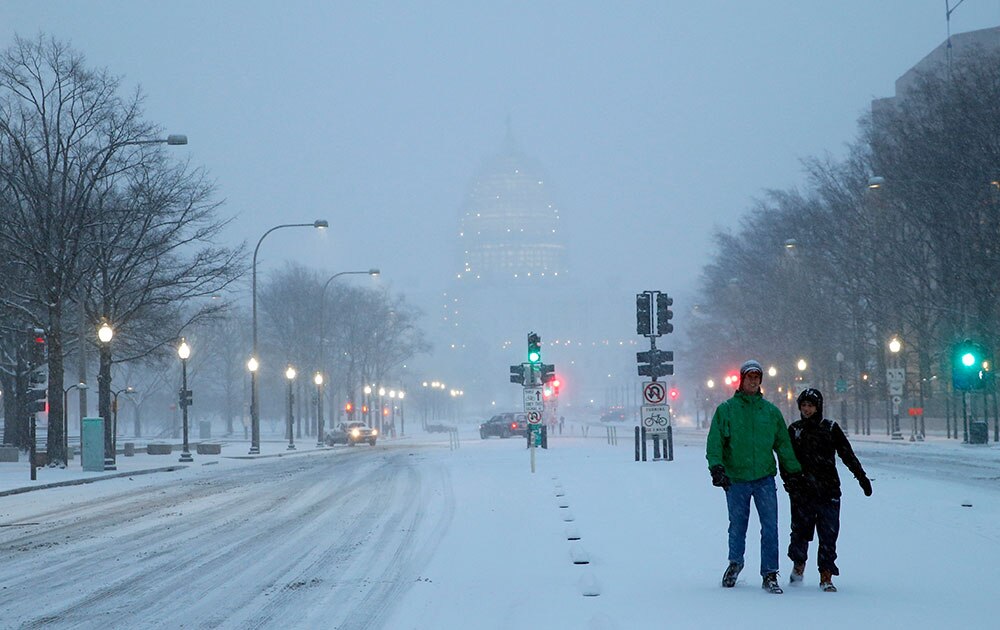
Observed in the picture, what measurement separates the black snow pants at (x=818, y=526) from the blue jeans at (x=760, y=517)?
0.29 meters

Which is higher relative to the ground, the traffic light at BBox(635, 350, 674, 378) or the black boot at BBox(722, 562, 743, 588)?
the traffic light at BBox(635, 350, 674, 378)

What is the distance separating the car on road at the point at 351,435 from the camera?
71.8m

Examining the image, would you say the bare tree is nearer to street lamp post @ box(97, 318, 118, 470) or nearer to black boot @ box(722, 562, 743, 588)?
street lamp post @ box(97, 318, 118, 470)

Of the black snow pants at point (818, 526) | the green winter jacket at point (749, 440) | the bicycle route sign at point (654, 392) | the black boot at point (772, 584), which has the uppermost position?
the bicycle route sign at point (654, 392)

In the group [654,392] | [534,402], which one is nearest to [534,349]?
[534,402]

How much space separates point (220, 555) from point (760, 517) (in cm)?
699

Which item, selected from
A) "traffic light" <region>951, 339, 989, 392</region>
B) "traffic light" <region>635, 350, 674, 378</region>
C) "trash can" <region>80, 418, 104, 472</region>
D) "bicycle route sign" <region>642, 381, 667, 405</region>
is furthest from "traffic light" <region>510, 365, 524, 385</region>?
"traffic light" <region>951, 339, 989, 392</region>

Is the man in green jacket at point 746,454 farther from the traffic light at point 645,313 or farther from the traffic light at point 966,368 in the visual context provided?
the traffic light at point 966,368

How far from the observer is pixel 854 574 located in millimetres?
12492

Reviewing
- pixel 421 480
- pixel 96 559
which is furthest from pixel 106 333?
pixel 96 559

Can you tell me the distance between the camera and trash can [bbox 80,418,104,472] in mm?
38250

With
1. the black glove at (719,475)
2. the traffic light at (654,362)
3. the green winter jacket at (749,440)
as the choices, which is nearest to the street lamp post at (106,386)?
the traffic light at (654,362)

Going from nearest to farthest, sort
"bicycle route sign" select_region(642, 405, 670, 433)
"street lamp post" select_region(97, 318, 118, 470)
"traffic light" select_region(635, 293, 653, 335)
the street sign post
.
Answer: the street sign post, "bicycle route sign" select_region(642, 405, 670, 433), "traffic light" select_region(635, 293, 653, 335), "street lamp post" select_region(97, 318, 118, 470)

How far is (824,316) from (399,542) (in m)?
52.8
